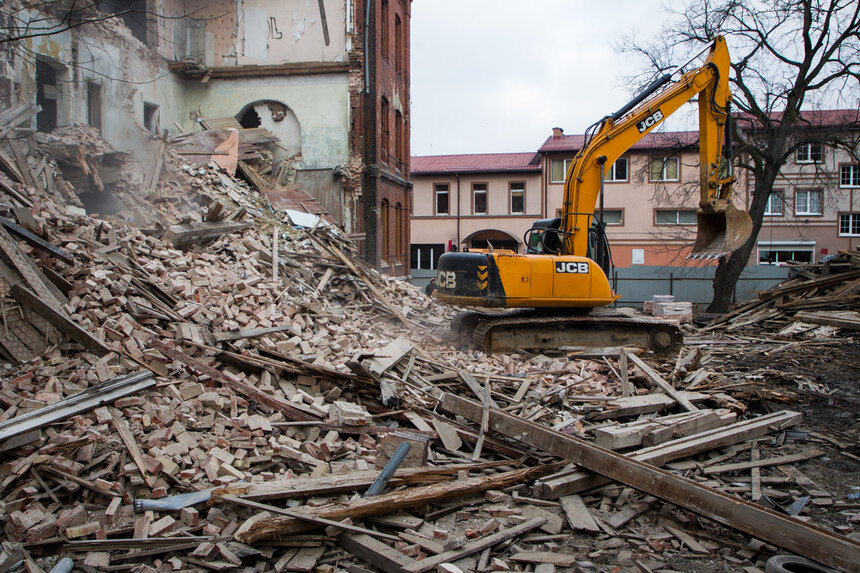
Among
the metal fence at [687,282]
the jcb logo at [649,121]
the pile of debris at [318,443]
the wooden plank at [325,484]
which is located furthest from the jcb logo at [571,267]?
the metal fence at [687,282]

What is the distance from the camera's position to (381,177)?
74.5 ft

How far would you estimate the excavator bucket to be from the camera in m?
10.1

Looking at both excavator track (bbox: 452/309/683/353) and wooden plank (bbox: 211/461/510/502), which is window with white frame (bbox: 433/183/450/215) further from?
wooden plank (bbox: 211/461/510/502)

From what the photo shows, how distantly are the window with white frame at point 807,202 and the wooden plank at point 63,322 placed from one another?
3912 cm

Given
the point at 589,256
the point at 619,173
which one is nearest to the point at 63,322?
the point at 589,256

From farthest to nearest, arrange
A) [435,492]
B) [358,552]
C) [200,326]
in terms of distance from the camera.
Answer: [200,326], [435,492], [358,552]

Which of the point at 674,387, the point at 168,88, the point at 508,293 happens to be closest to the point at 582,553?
the point at 674,387

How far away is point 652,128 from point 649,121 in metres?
0.14

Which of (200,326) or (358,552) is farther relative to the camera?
(200,326)

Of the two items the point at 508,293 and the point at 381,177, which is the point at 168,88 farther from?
the point at 508,293

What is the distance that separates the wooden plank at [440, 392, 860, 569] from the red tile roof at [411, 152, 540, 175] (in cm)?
3411

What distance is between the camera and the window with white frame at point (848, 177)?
36.2m

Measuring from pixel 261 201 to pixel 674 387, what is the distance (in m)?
11.9

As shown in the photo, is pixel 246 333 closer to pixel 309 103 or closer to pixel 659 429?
pixel 659 429
